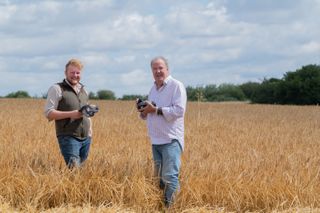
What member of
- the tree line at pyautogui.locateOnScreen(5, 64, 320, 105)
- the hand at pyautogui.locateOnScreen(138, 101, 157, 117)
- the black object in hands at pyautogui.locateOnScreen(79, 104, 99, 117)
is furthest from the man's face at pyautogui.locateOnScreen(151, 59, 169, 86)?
the tree line at pyautogui.locateOnScreen(5, 64, 320, 105)

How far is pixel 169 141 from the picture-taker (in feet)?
23.2

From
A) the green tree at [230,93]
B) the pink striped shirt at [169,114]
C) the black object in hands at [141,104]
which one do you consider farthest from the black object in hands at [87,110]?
the green tree at [230,93]

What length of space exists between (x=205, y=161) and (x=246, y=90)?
6026 cm

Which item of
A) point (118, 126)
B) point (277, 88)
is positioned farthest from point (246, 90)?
point (118, 126)

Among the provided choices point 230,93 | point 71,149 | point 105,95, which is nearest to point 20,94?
point 105,95

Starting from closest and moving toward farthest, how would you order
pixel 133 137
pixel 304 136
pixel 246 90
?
pixel 133 137 < pixel 304 136 < pixel 246 90

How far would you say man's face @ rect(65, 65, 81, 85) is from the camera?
290 inches

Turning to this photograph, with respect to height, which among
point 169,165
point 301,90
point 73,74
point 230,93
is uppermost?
point 301,90

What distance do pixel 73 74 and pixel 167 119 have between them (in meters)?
1.38

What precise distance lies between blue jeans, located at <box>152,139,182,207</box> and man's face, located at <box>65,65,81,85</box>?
4.33 feet

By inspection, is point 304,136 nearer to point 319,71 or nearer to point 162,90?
point 162,90

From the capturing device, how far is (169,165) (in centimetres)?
711

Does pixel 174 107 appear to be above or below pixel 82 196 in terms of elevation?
above

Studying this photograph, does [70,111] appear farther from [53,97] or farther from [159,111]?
[159,111]
